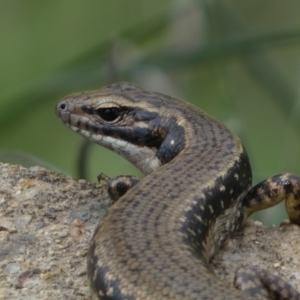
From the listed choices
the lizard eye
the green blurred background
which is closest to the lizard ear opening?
the lizard eye

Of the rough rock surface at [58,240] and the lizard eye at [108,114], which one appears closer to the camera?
the rough rock surface at [58,240]

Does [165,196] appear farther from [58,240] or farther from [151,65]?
[151,65]

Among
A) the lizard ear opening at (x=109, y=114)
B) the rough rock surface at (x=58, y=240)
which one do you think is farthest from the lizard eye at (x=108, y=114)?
the rough rock surface at (x=58, y=240)

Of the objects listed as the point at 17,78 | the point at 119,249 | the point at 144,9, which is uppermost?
the point at 119,249

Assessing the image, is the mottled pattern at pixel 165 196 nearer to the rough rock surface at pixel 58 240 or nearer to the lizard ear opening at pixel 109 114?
the lizard ear opening at pixel 109 114

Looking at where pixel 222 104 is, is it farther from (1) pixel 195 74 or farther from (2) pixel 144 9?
(2) pixel 144 9

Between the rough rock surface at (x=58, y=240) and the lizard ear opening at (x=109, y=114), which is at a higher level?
the lizard ear opening at (x=109, y=114)

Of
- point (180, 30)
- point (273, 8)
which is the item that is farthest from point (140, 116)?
point (273, 8)
